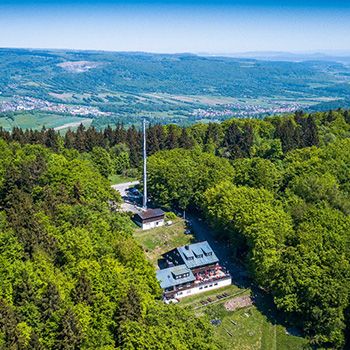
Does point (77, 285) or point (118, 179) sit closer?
point (77, 285)

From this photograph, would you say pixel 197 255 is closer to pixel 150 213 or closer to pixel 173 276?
pixel 173 276

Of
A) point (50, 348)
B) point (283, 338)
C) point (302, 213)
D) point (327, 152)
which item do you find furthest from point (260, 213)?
point (50, 348)

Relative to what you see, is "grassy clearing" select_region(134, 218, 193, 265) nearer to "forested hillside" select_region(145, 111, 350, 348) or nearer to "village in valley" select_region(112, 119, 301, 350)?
"village in valley" select_region(112, 119, 301, 350)

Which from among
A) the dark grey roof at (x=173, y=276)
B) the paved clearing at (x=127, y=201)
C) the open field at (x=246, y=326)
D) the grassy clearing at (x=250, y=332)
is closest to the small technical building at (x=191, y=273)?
the dark grey roof at (x=173, y=276)

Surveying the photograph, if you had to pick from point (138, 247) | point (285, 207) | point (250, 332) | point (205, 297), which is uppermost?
point (138, 247)

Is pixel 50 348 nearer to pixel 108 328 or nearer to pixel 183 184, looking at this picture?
pixel 108 328

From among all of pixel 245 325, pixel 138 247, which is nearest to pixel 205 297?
pixel 245 325

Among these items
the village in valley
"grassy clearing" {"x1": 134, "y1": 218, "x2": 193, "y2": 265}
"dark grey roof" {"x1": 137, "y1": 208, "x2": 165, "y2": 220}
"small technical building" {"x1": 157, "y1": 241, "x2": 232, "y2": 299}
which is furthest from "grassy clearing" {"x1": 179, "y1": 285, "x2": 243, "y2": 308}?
"dark grey roof" {"x1": 137, "y1": 208, "x2": 165, "y2": 220}
